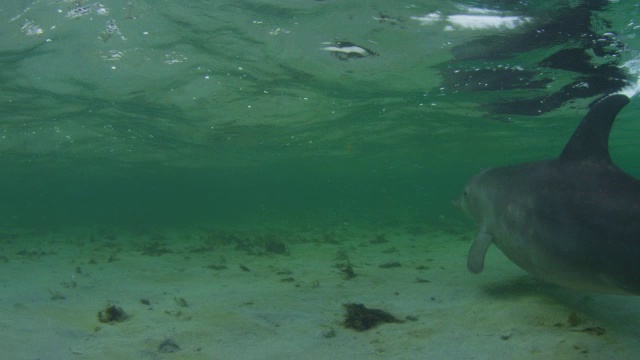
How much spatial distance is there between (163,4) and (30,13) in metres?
3.37

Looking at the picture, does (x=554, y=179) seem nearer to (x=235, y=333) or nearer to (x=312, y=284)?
(x=235, y=333)

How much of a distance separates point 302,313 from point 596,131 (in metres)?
5.07

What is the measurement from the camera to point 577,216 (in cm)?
464

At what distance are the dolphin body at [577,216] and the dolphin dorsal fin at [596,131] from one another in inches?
0.4

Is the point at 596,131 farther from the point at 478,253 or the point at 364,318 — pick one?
the point at 364,318

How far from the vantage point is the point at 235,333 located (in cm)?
575

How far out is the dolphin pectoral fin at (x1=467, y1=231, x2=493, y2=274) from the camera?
6.40 m

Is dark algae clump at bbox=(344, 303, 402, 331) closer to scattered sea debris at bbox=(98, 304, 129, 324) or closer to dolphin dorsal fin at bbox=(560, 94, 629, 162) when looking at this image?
dolphin dorsal fin at bbox=(560, 94, 629, 162)

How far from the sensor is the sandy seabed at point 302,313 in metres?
4.83

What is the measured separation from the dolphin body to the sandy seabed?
688mm

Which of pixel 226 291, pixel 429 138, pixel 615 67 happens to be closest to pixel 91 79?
pixel 226 291

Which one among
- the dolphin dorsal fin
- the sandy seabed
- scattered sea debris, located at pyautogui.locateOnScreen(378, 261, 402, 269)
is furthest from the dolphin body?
scattered sea debris, located at pyautogui.locateOnScreen(378, 261, 402, 269)

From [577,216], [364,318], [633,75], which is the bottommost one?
[364,318]

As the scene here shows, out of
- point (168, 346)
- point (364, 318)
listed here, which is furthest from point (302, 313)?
point (168, 346)
